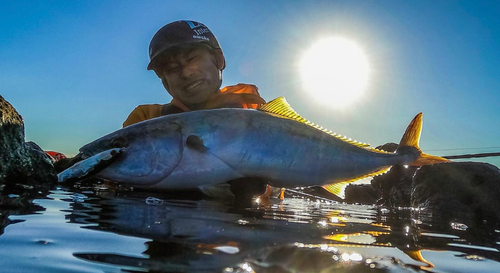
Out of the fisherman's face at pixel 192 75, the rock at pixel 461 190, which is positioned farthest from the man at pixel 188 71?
the rock at pixel 461 190

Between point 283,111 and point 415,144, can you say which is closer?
point 283,111

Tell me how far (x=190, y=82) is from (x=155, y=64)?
2.17 feet

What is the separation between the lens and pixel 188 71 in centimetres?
527

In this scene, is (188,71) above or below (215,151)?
above

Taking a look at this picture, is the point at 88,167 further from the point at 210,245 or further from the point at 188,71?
the point at 188,71

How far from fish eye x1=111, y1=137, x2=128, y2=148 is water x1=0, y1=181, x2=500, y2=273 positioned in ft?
2.83

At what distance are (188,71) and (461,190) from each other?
149 inches

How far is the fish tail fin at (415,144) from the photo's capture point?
346cm

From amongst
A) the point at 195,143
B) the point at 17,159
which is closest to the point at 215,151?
A: the point at 195,143

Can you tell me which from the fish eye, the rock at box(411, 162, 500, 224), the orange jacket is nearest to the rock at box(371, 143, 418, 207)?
the rock at box(411, 162, 500, 224)

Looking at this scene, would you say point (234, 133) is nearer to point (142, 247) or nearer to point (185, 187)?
point (185, 187)

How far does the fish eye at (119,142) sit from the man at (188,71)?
2255 millimetres

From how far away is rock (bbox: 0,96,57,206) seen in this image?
3.85 metres

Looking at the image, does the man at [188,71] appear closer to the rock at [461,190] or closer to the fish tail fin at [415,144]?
the fish tail fin at [415,144]
